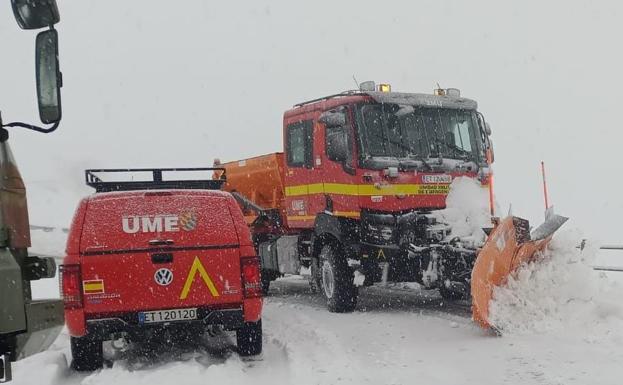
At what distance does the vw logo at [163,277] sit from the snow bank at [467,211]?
3841 mm

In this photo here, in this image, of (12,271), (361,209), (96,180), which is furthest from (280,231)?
(12,271)

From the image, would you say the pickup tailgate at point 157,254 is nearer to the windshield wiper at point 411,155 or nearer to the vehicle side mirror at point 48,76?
the vehicle side mirror at point 48,76

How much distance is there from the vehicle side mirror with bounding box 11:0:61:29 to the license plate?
3.39 meters

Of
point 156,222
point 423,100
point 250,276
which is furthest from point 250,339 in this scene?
point 423,100

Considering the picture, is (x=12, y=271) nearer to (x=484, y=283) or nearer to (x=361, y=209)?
(x=484, y=283)

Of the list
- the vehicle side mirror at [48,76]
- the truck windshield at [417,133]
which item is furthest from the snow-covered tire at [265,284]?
the vehicle side mirror at [48,76]

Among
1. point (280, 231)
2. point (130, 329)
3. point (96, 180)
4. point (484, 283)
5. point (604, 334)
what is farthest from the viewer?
point (280, 231)

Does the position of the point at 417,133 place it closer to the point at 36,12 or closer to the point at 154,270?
the point at 154,270

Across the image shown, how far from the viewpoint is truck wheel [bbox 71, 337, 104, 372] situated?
6863mm

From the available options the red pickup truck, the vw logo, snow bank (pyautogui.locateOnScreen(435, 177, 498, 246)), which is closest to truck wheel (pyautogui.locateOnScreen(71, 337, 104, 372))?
the red pickup truck

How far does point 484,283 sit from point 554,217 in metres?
1.12

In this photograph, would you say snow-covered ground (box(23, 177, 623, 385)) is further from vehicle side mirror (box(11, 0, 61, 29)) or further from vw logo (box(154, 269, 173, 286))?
vehicle side mirror (box(11, 0, 61, 29))

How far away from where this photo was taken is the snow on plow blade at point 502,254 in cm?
774

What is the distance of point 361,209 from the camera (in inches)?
394
